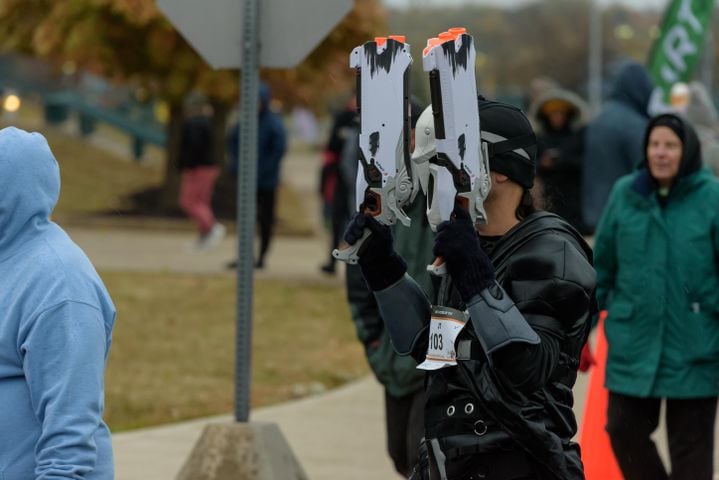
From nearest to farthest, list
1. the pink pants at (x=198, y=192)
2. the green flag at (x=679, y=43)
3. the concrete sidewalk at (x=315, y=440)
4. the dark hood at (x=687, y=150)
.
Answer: the dark hood at (x=687, y=150) → the concrete sidewalk at (x=315, y=440) → the green flag at (x=679, y=43) → the pink pants at (x=198, y=192)

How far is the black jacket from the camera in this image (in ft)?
11.6

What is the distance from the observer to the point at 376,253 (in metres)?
3.66

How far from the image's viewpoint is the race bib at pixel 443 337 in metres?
3.52

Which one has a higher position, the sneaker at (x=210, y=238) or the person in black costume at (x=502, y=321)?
Result: the person in black costume at (x=502, y=321)

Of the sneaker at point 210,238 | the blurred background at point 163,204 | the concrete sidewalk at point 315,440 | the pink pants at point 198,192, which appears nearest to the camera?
the concrete sidewalk at point 315,440

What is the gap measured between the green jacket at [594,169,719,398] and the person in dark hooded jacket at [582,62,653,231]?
3.80 m

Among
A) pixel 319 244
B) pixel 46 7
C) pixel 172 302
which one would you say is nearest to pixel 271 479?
pixel 172 302

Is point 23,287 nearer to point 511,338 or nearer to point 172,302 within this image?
point 511,338

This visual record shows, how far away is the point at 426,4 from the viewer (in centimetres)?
9788

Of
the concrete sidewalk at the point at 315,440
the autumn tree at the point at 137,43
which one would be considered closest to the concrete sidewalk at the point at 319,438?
the concrete sidewalk at the point at 315,440

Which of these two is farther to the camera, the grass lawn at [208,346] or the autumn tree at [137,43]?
the autumn tree at [137,43]

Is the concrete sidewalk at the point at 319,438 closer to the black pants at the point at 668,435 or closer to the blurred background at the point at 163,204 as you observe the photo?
the blurred background at the point at 163,204

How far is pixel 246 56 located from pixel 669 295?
210cm

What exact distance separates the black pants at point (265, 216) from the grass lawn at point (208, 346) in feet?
2.09
